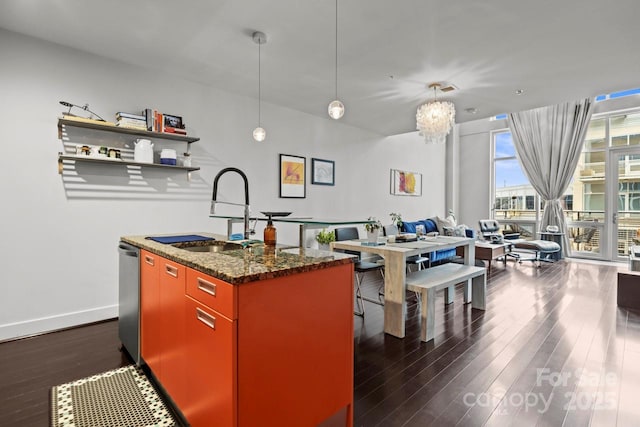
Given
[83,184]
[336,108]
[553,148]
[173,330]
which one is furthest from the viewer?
[553,148]

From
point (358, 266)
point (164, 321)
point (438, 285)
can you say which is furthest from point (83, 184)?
point (438, 285)

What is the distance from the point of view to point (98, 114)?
3.16m

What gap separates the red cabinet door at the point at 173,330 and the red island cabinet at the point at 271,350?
3.2 inches

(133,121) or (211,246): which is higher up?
(133,121)

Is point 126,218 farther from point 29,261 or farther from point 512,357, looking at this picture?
point 512,357

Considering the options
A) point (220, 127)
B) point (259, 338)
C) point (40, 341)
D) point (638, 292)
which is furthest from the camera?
point (220, 127)

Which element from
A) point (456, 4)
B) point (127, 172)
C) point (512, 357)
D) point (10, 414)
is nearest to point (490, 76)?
point (456, 4)

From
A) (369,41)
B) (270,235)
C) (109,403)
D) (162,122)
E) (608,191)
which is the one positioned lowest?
(109,403)

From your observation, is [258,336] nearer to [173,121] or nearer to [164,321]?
[164,321]

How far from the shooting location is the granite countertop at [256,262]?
4.17 ft

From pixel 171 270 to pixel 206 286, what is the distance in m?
0.46

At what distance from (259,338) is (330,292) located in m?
0.41

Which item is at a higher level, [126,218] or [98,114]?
[98,114]

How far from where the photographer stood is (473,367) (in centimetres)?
232
